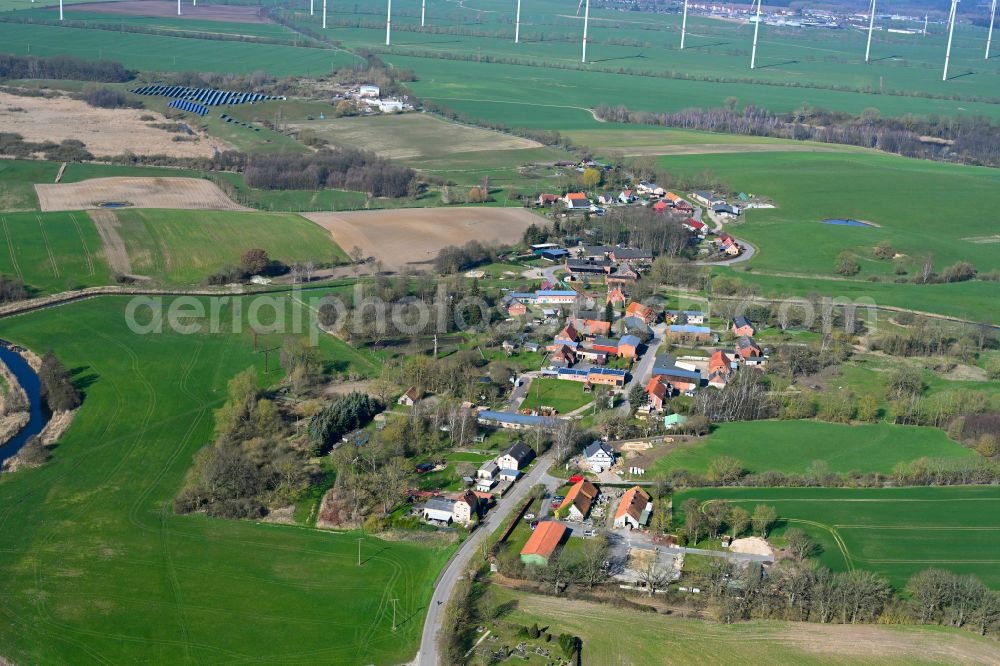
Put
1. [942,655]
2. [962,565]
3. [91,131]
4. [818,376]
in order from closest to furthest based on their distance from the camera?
[942,655]
[962,565]
[818,376]
[91,131]

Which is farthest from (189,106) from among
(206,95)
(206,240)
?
(206,240)

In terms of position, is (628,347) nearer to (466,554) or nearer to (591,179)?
(466,554)

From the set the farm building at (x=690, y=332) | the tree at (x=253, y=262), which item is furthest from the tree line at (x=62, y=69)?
the farm building at (x=690, y=332)

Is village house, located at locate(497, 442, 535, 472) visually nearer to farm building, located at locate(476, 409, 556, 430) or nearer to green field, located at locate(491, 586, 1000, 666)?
farm building, located at locate(476, 409, 556, 430)

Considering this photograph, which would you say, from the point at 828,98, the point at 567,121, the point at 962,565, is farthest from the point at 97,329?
the point at 828,98

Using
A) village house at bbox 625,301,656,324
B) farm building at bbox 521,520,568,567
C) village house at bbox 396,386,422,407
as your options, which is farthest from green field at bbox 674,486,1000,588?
village house at bbox 625,301,656,324

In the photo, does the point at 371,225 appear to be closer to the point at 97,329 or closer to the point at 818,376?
the point at 97,329
